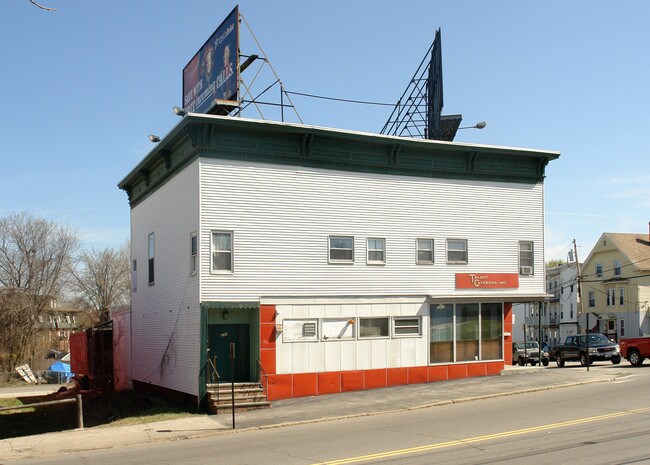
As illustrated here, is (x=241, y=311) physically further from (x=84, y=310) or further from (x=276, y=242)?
(x=84, y=310)

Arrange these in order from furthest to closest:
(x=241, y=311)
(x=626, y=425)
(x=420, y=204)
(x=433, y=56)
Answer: (x=433, y=56) → (x=420, y=204) → (x=241, y=311) → (x=626, y=425)

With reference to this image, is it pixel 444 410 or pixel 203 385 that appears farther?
pixel 203 385

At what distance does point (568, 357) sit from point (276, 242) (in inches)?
873

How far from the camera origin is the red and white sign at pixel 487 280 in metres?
28.4

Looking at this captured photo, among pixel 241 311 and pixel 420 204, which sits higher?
pixel 420 204

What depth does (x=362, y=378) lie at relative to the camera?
1023 inches

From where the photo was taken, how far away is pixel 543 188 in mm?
30375

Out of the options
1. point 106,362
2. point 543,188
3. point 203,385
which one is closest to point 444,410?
point 203,385

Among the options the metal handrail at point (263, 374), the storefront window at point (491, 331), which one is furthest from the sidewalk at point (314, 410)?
the storefront window at point (491, 331)

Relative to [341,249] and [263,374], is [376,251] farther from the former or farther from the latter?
[263,374]

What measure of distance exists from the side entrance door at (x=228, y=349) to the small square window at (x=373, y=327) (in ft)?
13.8

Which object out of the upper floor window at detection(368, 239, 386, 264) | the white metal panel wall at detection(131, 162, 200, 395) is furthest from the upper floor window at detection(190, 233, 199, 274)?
the upper floor window at detection(368, 239, 386, 264)

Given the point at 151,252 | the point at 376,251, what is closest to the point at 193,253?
the point at 151,252

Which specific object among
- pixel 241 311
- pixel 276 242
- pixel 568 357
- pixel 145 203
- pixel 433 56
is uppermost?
pixel 433 56
